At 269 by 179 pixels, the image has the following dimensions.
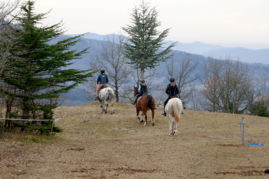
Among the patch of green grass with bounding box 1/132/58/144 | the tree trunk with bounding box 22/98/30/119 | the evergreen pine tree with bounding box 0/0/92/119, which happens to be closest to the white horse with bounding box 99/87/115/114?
the evergreen pine tree with bounding box 0/0/92/119

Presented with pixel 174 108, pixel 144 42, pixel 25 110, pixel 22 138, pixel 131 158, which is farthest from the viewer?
pixel 144 42

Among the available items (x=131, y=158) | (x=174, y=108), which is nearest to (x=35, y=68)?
(x=131, y=158)

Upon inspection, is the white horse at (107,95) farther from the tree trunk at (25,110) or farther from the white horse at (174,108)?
the tree trunk at (25,110)

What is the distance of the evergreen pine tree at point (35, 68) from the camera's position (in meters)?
12.0

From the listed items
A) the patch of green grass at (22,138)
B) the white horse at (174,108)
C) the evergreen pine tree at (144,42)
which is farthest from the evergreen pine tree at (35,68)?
the evergreen pine tree at (144,42)

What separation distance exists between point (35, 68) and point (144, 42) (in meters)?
21.4

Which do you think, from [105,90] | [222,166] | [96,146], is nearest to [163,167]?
[222,166]

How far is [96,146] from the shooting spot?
12.7 m

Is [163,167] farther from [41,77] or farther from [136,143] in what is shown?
[41,77]

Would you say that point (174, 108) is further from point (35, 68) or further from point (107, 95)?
point (107, 95)

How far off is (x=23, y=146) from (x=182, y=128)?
10818 mm

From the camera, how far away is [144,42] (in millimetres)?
32938

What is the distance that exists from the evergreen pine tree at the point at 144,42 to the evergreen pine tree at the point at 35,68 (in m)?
20.0

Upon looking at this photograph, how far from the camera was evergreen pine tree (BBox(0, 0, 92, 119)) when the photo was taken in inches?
472
